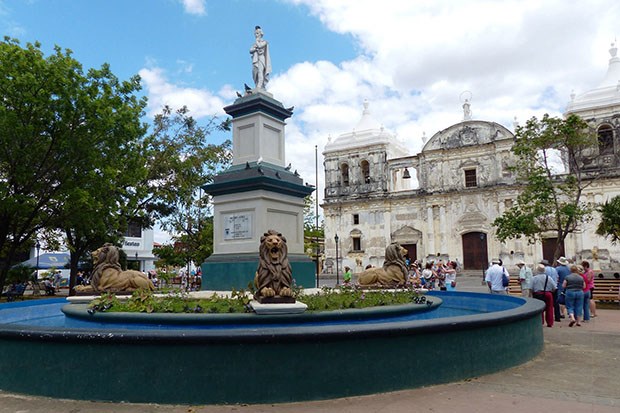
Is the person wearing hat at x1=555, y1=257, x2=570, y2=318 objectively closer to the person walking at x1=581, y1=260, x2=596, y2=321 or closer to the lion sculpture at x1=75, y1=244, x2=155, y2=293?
the person walking at x1=581, y1=260, x2=596, y2=321

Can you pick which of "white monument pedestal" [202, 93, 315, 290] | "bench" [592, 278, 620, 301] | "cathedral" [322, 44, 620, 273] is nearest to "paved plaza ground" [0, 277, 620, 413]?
"white monument pedestal" [202, 93, 315, 290]

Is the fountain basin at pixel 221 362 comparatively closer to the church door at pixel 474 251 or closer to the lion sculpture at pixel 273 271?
the lion sculpture at pixel 273 271

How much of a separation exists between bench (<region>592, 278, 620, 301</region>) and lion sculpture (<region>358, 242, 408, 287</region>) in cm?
911

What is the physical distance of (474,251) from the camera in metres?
39.2

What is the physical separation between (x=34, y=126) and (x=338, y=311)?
521 inches

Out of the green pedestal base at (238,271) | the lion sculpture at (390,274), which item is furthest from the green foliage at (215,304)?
the green pedestal base at (238,271)

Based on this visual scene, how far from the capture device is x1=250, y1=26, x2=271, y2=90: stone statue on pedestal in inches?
503

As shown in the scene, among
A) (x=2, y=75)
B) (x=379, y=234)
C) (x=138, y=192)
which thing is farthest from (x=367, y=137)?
(x=2, y=75)

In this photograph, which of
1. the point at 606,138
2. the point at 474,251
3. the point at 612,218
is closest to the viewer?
the point at 612,218

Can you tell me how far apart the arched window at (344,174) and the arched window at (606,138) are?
70.1ft

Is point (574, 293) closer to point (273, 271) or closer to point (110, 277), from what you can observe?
point (273, 271)

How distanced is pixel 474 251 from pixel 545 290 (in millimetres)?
29606

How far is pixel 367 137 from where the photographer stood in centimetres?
4522

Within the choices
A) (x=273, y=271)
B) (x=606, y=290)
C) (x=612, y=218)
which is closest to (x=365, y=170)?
(x=612, y=218)
